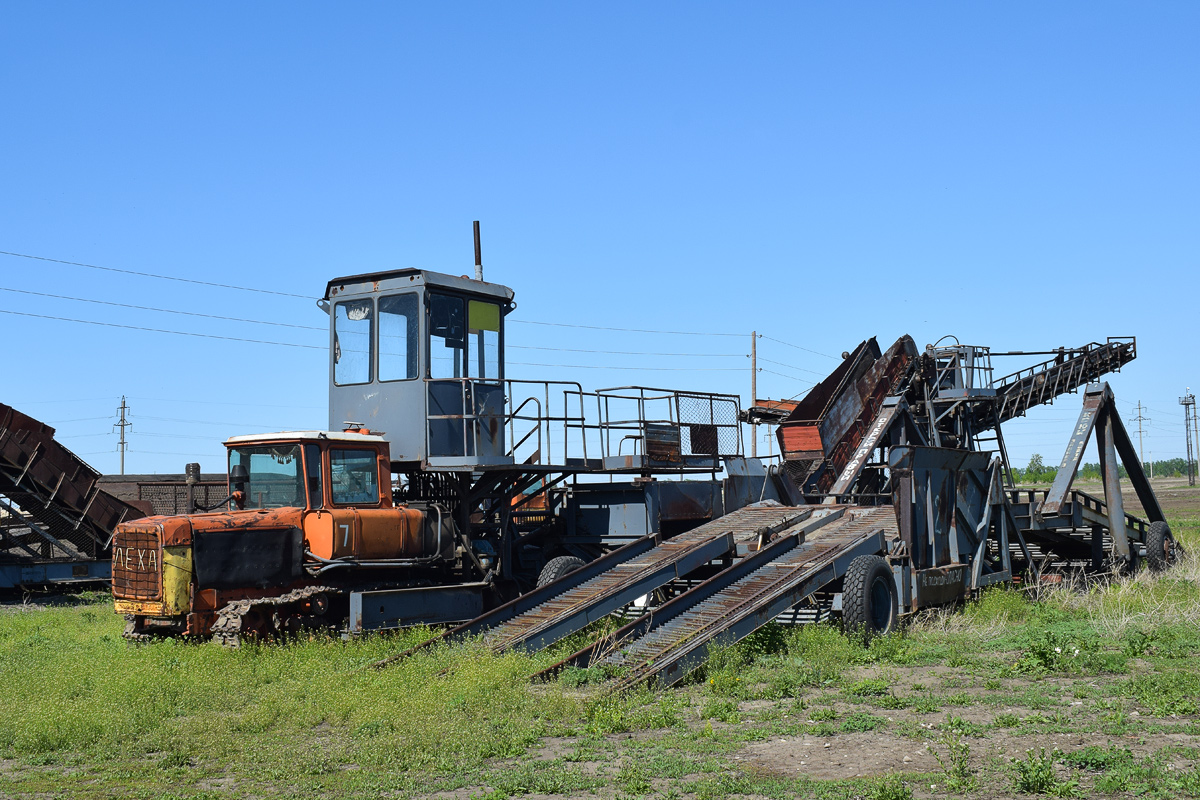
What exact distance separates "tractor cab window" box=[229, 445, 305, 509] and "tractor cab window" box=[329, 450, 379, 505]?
39 cm

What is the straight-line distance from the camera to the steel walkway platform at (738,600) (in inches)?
397

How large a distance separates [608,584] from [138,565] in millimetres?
5150

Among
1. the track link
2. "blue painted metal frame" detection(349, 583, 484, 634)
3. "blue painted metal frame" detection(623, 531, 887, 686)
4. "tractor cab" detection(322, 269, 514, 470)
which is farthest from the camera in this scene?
"tractor cab" detection(322, 269, 514, 470)

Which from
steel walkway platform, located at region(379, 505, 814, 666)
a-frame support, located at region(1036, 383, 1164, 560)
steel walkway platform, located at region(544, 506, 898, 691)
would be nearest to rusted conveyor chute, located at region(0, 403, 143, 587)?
steel walkway platform, located at region(379, 505, 814, 666)

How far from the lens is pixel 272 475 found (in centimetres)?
1285

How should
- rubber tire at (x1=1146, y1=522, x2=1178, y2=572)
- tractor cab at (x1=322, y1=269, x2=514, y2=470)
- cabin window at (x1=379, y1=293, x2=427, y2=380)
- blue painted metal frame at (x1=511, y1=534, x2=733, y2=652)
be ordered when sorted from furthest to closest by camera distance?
rubber tire at (x1=1146, y1=522, x2=1178, y2=572), cabin window at (x1=379, y1=293, x2=427, y2=380), tractor cab at (x1=322, y1=269, x2=514, y2=470), blue painted metal frame at (x1=511, y1=534, x2=733, y2=652)

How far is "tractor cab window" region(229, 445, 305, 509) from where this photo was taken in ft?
41.5

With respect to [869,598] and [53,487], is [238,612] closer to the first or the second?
[869,598]

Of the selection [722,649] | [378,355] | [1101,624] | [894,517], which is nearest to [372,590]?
[378,355]

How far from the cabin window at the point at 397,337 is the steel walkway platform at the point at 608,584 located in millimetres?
3726

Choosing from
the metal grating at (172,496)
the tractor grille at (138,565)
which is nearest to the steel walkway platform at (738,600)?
the tractor grille at (138,565)

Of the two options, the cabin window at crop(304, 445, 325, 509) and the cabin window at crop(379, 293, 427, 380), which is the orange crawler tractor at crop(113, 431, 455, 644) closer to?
the cabin window at crop(304, 445, 325, 509)

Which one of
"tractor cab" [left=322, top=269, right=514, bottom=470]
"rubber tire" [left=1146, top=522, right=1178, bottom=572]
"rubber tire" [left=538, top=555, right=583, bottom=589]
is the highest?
"tractor cab" [left=322, top=269, right=514, bottom=470]

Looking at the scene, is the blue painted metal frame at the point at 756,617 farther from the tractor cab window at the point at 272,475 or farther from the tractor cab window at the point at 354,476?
the tractor cab window at the point at 272,475
